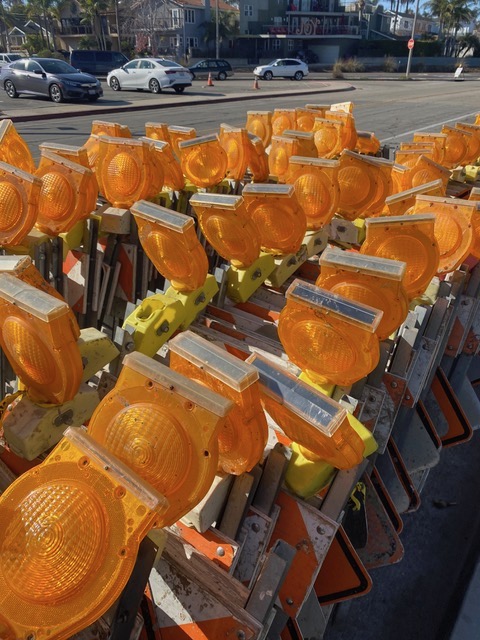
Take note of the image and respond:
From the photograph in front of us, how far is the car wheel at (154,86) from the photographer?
81.2ft

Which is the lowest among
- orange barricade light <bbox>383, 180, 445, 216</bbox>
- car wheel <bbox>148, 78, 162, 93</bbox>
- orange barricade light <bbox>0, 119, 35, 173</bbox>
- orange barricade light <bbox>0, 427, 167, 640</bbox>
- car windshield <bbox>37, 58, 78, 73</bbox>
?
car wheel <bbox>148, 78, 162, 93</bbox>

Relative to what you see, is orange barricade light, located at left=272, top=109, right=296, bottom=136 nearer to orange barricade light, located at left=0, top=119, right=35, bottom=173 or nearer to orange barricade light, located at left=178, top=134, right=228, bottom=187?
orange barricade light, located at left=178, top=134, right=228, bottom=187

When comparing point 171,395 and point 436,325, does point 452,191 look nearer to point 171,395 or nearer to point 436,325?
point 436,325

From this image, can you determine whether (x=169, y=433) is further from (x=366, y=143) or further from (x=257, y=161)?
(x=366, y=143)

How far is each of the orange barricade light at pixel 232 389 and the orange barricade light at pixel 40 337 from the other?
1.75 ft

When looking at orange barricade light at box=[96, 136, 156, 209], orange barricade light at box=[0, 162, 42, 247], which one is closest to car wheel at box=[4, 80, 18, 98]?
orange barricade light at box=[96, 136, 156, 209]

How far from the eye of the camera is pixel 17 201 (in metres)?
3.85

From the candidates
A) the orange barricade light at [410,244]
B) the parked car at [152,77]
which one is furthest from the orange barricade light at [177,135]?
the parked car at [152,77]

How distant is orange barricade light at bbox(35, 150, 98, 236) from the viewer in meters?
4.27

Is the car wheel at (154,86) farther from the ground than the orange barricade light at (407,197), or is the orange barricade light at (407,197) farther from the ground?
the orange barricade light at (407,197)

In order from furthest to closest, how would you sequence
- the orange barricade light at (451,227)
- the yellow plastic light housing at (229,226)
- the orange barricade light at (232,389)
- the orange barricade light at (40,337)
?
the orange barricade light at (451,227) → the yellow plastic light housing at (229,226) → the orange barricade light at (40,337) → the orange barricade light at (232,389)

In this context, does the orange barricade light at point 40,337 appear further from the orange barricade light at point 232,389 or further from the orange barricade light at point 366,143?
the orange barricade light at point 366,143

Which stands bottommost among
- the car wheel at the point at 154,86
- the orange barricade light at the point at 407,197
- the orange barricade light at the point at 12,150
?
the car wheel at the point at 154,86

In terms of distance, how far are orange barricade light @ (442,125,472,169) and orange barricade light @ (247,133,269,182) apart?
2861 millimetres
